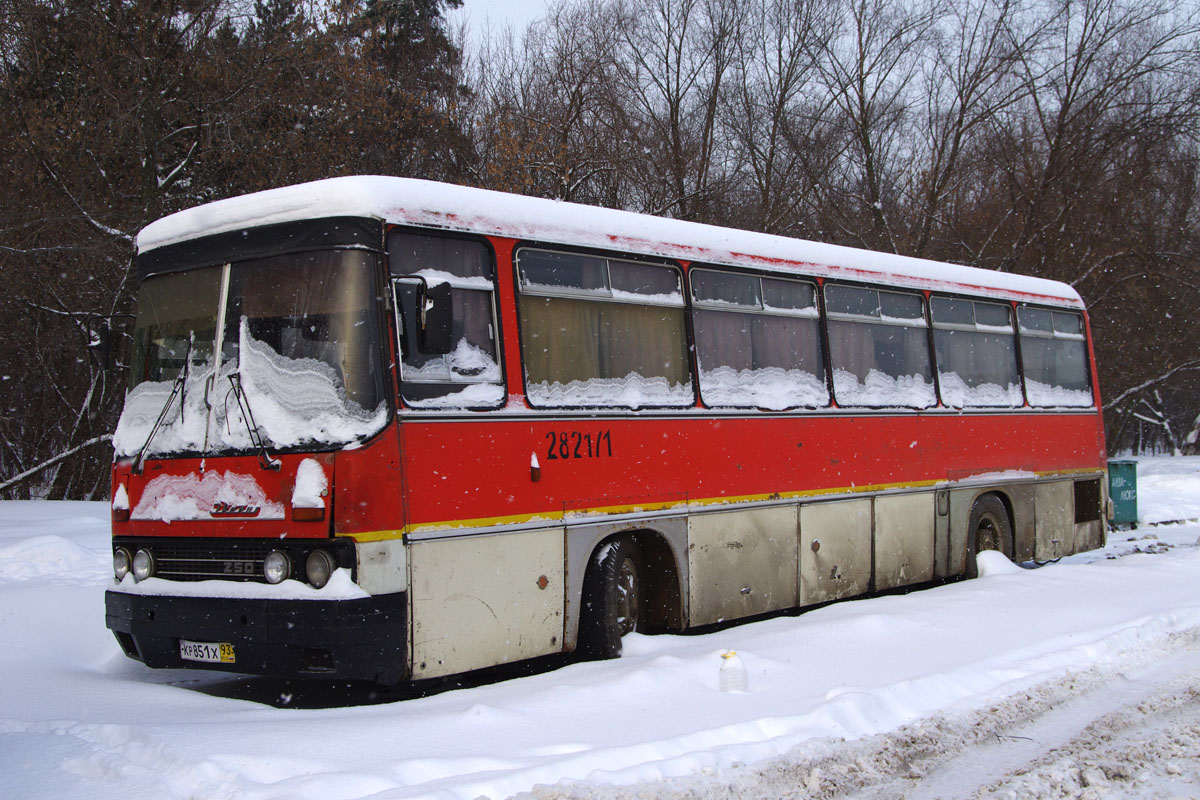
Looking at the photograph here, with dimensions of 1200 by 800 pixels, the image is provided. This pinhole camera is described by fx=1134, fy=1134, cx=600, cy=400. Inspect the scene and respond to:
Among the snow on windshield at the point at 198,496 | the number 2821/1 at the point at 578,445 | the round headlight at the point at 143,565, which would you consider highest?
the number 2821/1 at the point at 578,445

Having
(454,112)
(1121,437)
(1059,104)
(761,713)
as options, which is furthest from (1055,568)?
(1121,437)

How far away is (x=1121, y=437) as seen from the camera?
47.9m

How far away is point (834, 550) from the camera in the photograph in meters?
10.5

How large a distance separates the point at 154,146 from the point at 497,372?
1355cm

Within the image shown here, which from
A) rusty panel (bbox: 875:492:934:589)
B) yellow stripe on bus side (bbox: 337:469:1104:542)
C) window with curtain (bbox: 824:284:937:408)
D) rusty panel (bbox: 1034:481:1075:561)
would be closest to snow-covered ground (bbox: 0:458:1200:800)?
yellow stripe on bus side (bbox: 337:469:1104:542)

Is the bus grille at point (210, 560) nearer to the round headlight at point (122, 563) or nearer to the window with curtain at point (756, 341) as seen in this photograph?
the round headlight at point (122, 563)

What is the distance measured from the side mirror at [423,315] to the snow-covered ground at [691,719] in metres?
2.09

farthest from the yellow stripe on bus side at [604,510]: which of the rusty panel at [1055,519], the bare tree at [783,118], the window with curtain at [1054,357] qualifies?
the bare tree at [783,118]

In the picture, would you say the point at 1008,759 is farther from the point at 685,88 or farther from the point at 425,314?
the point at 685,88

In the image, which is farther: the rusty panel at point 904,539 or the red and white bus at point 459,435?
the rusty panel at point 904,539

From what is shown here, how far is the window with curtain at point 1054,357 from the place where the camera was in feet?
45.1

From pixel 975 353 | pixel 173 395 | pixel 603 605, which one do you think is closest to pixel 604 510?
pixel 603 605

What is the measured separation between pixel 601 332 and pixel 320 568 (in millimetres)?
2900

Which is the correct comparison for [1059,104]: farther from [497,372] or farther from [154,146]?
[497,372]
